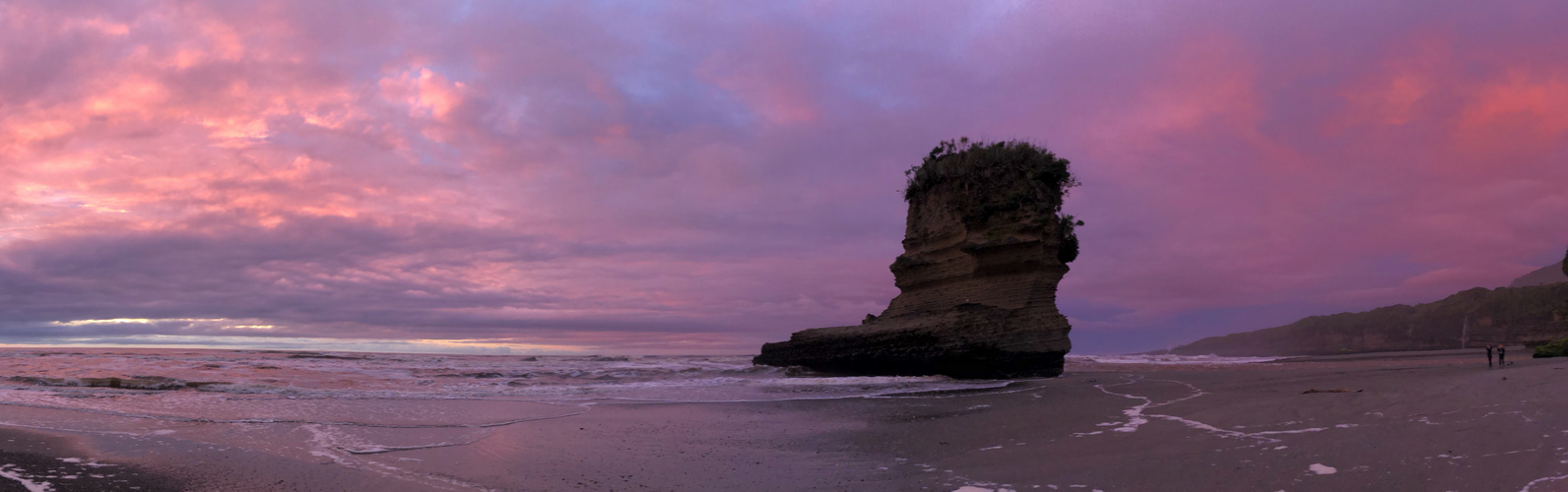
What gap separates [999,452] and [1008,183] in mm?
16335

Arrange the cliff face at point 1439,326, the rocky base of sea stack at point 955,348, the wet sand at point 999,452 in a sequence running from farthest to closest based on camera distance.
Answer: the cliff face at point 1439,326, the rocky base of sea stack at point 955,348, the wet sand at point 999,452

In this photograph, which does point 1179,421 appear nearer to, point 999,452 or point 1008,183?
point 999,452

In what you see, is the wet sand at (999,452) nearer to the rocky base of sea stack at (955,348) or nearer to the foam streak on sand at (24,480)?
the foam streak on sand at (24,480)

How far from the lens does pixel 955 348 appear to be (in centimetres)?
1883

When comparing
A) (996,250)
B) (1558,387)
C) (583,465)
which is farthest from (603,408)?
(996,250)

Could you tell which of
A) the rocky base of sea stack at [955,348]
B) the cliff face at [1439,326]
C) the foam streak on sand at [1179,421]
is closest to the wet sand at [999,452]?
the foam streak on sand at [1179,421]

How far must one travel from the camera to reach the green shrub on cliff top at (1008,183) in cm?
2083

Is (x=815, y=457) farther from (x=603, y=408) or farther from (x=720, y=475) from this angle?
(x=603, y=408)

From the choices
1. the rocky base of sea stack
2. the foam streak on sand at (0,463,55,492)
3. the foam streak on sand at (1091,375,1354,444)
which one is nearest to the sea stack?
the rocky base of sea stack

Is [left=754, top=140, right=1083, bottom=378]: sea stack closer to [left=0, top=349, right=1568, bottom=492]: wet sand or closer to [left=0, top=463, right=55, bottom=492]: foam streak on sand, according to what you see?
[left=0, top=349, right=1568, bottom=492]: wet sand

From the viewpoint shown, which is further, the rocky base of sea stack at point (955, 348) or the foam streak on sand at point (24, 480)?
the rocky base of sea stack at point (955, 348)

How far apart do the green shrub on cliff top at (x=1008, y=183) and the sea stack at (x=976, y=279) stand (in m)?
0.04

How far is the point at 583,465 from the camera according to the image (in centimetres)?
597

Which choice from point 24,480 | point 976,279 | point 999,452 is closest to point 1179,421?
point 999,452
